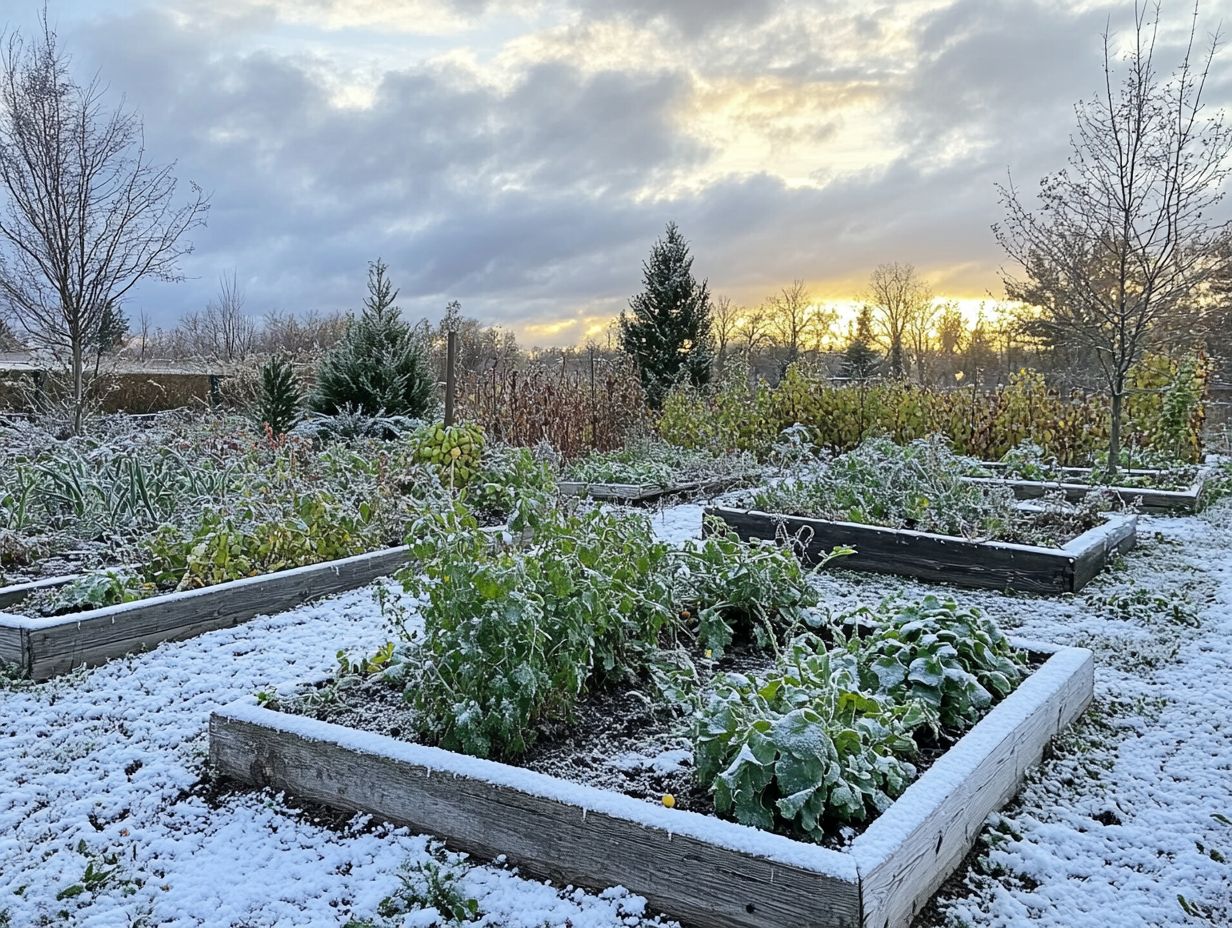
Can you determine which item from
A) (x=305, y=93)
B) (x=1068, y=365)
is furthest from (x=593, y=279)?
(x=1068, y=365)

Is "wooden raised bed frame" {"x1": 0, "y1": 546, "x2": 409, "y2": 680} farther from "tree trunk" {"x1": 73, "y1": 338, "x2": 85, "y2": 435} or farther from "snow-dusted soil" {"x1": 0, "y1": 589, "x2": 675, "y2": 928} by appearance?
"tree trunk" {"x1": 73, "y1": 338, "x2": 85, "y2": 435}

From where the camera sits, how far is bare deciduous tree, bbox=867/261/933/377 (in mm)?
33188

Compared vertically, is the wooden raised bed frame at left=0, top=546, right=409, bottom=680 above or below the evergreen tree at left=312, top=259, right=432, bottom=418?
below

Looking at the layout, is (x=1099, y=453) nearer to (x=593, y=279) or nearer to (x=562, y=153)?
(x=562, y=153)

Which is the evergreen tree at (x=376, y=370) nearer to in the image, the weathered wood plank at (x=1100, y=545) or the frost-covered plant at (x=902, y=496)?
Result: the frost-covered plant at (x=902, y=496)

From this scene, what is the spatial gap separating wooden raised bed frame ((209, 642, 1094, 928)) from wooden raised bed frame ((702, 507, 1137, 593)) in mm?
2267

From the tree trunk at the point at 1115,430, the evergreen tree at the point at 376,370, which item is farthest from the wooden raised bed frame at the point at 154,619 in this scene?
the tree trunk at the point at 1115,430

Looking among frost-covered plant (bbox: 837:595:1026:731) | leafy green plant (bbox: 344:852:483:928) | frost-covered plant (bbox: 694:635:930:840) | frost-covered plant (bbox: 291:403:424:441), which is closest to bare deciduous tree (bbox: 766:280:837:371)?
frost-covered plant (bbox: 291:403:424:441)

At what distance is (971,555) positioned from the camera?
4887mm

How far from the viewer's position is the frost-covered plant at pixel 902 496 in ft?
17.4

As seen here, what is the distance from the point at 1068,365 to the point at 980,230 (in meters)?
13.8

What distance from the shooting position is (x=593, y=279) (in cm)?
1429

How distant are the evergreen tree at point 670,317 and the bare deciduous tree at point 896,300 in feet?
61.0

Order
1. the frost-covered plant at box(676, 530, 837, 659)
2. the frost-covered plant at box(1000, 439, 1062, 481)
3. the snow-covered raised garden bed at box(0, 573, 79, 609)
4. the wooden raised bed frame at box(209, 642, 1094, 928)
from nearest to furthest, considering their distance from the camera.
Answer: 1. the wooden raised bed frame at box(209, 642, 1094, 928)
2. the frost-covered plant at box(676, 530, 837, 659)
3. the snow-covered raised garden bed at box(0, 573, 79, 609)
4. the frost-covered plant at box(1000, 439, 1062, 481)
